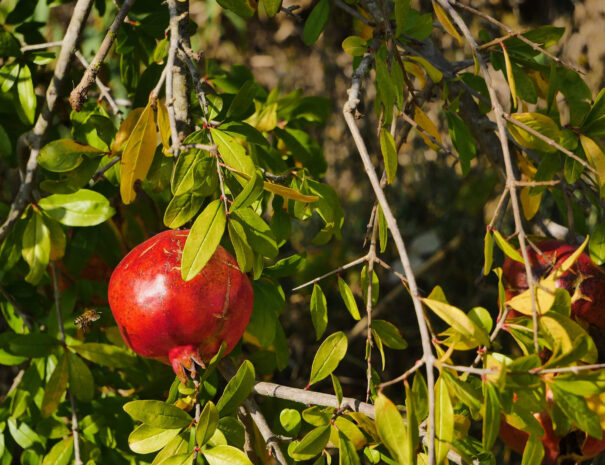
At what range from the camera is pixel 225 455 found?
84 centimetres

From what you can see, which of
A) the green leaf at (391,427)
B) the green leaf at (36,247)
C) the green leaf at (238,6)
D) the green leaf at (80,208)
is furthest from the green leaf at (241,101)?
the green leaf at (391,427)

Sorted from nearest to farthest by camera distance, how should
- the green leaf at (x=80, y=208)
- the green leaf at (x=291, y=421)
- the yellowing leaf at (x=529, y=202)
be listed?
the green leaf at (x=291, y=421) → the green leaf at (x=80, y=208) → the yellowing leaf at (x=529, y=202)

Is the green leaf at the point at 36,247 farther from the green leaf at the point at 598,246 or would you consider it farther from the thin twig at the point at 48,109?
the green leaf at the point at 598,246

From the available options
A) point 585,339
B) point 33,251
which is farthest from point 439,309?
point 33,251

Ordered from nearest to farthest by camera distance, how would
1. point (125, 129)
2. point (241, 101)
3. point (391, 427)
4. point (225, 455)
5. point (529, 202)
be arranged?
1. point (391, 427)
2. point (225, 455)
3. point (125, 129)
4. point (241, 101)
5. point (529, 202)

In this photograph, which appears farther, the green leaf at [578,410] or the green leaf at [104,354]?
the green leaf at [104,354]

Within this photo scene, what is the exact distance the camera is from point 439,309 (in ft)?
2.43

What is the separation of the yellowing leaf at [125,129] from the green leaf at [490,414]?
633 millimetres

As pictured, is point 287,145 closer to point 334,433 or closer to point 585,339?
point 334,433

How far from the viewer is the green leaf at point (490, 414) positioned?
28.5 inches

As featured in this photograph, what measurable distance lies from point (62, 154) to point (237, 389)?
0.47 meters

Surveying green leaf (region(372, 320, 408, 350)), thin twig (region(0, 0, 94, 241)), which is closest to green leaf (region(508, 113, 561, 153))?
green leaf (region(372, 320, 408, 350))

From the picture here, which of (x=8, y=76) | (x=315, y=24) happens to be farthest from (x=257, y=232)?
(x=8, y=76)

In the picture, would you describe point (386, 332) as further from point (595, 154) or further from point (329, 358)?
point (595, 154)
